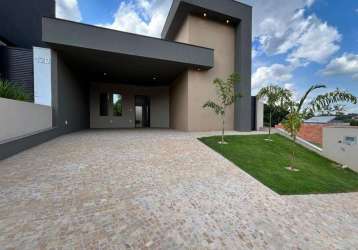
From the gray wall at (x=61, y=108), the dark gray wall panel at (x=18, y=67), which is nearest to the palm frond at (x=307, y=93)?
the gray wall at (x=61, y=108)

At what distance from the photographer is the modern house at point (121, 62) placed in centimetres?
791

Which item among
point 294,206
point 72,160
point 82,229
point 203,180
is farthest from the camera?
point 72,160

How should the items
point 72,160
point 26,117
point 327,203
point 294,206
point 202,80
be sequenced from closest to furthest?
1. point 294,206
2. point 327,203
3. point 72,160
4. point 26,117
5. point 202,80

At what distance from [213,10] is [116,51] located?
Answer: 6.45 metres

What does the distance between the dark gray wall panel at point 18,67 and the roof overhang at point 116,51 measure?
1.50m

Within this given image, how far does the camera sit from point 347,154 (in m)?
7.40

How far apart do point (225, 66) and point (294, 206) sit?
33.7 feet

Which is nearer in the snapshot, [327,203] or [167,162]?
[327,203]

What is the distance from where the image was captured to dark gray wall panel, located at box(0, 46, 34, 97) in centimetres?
790

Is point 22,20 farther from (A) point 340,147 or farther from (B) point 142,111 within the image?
(A) point 340,147

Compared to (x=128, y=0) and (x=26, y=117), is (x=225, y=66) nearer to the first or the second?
(x=128, y=0)

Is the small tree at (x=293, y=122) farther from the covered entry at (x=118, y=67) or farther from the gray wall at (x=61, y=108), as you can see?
the gray wall at (x=61, y=108)

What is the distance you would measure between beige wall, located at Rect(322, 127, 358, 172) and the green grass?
332 millimetres

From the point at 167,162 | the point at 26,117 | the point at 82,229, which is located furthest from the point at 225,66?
the point at 82,229
